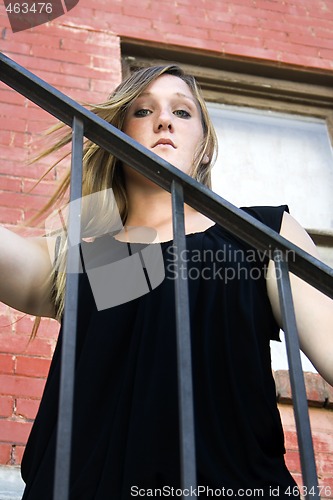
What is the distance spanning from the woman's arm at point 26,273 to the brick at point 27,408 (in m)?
0.89

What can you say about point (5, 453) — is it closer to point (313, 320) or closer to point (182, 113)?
point (182, 113)

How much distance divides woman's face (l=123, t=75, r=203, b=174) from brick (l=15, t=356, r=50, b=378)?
3.54 feet

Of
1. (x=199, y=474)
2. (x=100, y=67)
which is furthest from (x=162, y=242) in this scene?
(x=100, y=67)

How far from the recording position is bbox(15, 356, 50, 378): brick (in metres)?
3.28

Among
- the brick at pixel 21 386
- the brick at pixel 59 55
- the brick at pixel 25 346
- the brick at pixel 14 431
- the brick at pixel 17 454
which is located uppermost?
the brick at pixel 59 55

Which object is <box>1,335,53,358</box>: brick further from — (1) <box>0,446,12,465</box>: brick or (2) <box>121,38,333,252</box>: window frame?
(2) <box>121,38,333,252</box>: window frame

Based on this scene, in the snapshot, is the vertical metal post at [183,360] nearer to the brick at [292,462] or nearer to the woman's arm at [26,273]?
the woman's arm at [26,273]

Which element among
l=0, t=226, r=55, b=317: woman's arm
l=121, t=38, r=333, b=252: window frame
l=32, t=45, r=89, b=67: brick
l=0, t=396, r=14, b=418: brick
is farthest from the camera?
l=121, t=38, r=333, b=252: window frame

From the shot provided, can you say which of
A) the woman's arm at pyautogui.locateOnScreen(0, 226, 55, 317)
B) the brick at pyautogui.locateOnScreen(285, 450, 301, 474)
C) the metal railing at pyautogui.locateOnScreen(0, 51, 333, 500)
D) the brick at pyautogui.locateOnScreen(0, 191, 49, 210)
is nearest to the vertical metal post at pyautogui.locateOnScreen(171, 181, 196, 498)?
the metal railing at pyautogui.locateOnScreen(0, 51, 333, 500)

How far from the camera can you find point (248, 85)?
16.9 ft

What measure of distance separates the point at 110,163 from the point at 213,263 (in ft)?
2.10

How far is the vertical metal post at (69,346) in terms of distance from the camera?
55.6 inches

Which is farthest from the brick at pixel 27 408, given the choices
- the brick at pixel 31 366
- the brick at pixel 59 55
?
the brick at pixel 59 55

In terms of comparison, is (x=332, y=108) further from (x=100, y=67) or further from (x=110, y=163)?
(x=110, y=163)
